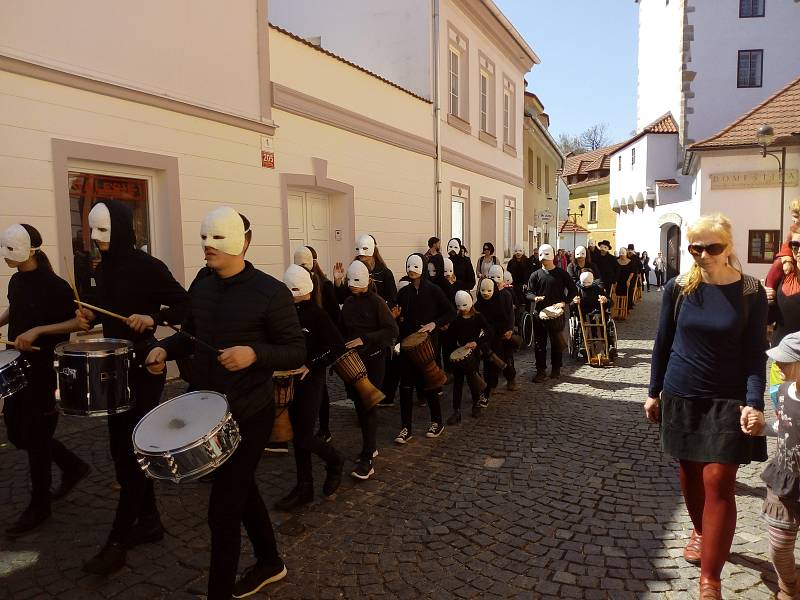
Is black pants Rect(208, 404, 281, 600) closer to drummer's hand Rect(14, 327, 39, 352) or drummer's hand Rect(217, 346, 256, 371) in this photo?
drummer's hand Rect(217, 346, 256, 371)

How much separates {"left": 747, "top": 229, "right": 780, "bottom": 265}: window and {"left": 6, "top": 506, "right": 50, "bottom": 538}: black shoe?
25.6 m

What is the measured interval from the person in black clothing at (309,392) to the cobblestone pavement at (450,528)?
5.9 inches

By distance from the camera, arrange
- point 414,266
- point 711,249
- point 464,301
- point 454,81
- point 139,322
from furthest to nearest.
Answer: point 454,81 → point 464,301 → point 414,266 → point 139,322 → point 711,249

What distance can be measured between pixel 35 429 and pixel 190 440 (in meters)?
1.86

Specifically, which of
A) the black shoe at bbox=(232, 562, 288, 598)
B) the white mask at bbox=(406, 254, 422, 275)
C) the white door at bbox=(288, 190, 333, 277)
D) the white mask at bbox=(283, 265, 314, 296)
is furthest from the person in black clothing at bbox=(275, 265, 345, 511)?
the white door at bbox=(288, 190, 333, 277)

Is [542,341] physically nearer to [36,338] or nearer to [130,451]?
[130,451]

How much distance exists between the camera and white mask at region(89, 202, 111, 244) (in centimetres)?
349

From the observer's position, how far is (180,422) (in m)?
2.84

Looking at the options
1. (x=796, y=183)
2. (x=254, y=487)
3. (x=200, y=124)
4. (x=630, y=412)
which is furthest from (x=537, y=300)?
(x=796, y=183)

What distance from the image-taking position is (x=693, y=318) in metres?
3.10

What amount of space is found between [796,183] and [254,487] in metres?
25.6

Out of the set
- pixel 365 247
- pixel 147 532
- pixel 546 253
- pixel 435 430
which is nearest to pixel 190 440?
pixel 147 532

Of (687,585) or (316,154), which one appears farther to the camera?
(316,154)

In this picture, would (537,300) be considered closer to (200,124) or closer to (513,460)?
(513,460)
